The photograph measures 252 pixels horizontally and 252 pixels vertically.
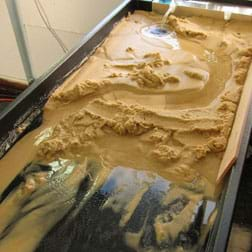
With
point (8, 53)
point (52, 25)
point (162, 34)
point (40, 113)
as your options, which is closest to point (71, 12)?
point (52, 25)

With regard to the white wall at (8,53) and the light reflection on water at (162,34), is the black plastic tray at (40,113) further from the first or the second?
the white wall at (8,53)

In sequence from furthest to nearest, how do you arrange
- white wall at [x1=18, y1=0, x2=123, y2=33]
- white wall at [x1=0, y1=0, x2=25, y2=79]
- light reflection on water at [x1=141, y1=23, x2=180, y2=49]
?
white wall at [x1=0, y1=0, x2=25, y2=79], white wall at [x1=18, y1=0, x2=123, y2=33], light reflection on water at [x1=141, y1=23, x2=180, y2=49]

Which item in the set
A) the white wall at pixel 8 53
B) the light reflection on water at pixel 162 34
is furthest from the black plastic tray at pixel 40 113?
the white wall at pixel 8 53

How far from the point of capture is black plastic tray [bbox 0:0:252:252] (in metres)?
0.91

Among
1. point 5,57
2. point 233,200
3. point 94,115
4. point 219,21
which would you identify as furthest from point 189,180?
point 5,57

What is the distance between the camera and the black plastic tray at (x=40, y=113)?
A: 3.00ft

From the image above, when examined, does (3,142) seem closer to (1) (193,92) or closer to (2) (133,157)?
(2) (133,157)

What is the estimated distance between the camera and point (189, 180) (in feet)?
3.62

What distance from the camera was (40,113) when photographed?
1.38 metres

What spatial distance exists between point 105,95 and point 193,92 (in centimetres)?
40

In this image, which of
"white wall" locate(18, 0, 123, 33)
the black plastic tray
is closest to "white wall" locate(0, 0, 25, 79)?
"white wall" locate(18, 0, 123, 33)

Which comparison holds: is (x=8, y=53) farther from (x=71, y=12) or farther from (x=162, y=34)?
(x=162, y=34)

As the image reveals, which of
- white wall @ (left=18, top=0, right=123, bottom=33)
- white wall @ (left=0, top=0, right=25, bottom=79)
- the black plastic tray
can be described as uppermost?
the black plastic tray

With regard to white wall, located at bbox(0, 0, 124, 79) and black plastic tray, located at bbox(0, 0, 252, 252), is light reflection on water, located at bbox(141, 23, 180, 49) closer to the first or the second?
black plastic tray, located at bbox(0, 0, 252, 252)
